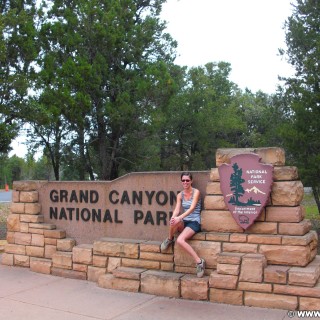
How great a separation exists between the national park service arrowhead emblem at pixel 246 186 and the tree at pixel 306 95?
5486 mm

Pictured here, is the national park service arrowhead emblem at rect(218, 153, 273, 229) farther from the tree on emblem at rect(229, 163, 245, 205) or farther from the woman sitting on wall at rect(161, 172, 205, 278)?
the woman sitting on wall at rect(161, 172, 205, 278)

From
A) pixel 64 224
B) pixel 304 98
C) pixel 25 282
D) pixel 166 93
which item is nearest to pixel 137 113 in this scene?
pixel 166 93

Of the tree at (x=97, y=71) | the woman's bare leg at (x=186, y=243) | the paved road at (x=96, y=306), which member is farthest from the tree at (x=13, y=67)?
the woman's bare leg at (x=186, y=243)

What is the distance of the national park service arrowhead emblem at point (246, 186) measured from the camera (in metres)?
5.41

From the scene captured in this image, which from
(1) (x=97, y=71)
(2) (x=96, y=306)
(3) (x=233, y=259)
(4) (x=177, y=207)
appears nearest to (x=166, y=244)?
(4) (x=177, y=207)

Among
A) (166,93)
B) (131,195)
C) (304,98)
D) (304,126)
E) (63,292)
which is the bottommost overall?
(63,292)

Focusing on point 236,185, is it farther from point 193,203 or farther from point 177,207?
point 177,207

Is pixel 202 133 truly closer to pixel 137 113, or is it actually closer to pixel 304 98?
pixel 137 113

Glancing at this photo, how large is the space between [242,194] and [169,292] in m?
1.68

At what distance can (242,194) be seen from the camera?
5.55 m

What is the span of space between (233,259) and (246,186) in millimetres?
953

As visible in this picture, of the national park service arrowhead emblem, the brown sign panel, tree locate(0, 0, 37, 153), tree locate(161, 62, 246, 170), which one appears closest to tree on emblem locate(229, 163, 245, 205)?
the national park service arrowhead emblem

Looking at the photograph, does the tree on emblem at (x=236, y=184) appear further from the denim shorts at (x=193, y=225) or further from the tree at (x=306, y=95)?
the tree at (x=306, y=95)

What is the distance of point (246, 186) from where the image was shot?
218 inches
